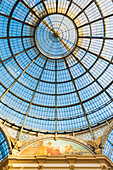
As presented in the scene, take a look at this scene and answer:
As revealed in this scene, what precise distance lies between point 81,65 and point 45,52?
8.19 meters

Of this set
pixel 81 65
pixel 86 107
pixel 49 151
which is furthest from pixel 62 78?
pixel 49 151

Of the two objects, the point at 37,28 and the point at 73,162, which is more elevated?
the point at 37,28

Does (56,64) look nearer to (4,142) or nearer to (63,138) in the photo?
(63,138)

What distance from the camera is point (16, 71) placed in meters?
33.3

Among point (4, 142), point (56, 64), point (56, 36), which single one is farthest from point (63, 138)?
point (56, 36)

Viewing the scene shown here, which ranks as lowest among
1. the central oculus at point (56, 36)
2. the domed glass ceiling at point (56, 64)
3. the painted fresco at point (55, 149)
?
the painted fresco at point (55, 149)

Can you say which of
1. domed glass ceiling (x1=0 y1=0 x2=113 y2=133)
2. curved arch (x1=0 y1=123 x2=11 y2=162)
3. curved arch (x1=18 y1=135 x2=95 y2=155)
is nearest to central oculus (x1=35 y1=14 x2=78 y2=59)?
domed glass ceiling (x1=0 y1=0 x2=113 y2=133)

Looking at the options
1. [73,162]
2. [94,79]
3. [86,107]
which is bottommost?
[73,162]

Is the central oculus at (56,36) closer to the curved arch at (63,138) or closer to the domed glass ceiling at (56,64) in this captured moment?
the domed glass ceiling at (56,64)

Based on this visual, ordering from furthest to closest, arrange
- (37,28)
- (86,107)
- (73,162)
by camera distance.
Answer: (86,107) → (37,28) → (73,162)

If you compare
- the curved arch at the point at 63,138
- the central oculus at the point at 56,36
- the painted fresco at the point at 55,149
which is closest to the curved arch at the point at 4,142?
the curved arch at the point at 63,138

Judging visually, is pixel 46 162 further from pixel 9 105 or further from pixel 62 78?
pixel 62 78

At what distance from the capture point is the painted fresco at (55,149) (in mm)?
27641

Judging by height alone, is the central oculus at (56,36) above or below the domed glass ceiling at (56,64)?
above
